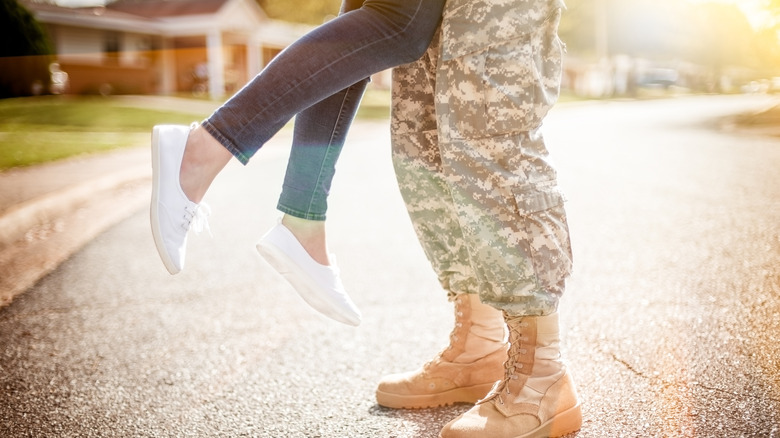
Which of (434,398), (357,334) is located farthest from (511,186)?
(357,334)

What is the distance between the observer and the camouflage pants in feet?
5.17

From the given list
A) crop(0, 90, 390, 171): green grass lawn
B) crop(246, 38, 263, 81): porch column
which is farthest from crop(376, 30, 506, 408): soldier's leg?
crop(246, 38, 263, 81): porch column

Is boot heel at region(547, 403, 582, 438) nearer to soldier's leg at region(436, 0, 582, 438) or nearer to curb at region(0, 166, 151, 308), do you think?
soldier's leg at region(436, 0, 582, 438)

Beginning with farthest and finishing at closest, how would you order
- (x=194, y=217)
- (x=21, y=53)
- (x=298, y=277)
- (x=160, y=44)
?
(x=160, y=44) → (x=21, y=53) → (x=298, y=277) → (x=194, y=217)

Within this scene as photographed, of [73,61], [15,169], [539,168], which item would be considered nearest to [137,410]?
[539,168]

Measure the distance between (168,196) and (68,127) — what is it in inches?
506

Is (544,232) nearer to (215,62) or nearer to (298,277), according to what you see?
(298,277)

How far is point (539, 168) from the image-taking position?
1640 mm

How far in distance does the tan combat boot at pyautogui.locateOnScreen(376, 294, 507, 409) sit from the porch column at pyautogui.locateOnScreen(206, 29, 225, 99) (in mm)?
27429

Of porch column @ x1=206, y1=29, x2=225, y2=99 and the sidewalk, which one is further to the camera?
porch column @ x1=206, y1=29, x2=225, y2=99

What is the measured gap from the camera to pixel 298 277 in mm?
1770

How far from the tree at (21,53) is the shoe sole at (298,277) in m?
20.0

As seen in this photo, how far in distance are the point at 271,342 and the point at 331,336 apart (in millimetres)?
239

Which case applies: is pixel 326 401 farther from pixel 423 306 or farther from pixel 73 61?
pixel 73 61
